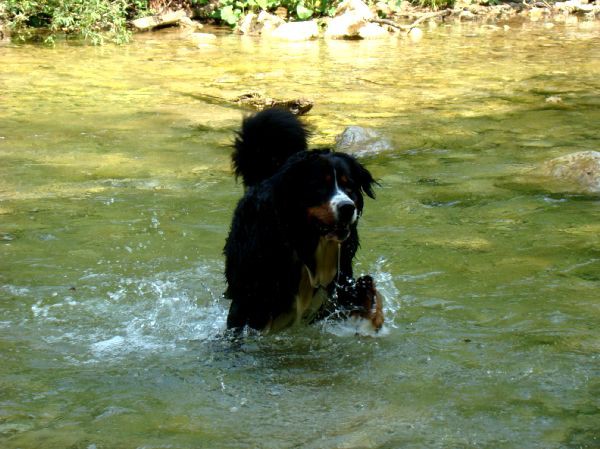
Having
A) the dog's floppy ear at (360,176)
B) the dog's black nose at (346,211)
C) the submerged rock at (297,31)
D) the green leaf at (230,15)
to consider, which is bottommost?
the dog's black nose at (346,211)

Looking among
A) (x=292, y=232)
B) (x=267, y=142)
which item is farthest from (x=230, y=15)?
(x=292, y=232)

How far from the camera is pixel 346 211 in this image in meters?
4.00

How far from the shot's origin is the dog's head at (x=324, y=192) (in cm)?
404

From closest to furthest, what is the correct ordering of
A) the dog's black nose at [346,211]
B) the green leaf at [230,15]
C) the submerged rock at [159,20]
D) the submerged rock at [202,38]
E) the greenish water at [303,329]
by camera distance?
1. the greenish water at [303,329]
2. the dog's black nose at [346,211]
3. the submerged rock at [202,38]
4. the submerged rock at [159,20]
5. the green leaf at [230,15]

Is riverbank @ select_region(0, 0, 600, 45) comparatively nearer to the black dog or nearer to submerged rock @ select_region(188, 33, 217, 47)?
submerged rock @ select_region(188, 33, 217, 47)

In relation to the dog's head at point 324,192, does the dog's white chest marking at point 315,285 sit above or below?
below

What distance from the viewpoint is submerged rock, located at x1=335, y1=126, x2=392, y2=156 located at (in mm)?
8477

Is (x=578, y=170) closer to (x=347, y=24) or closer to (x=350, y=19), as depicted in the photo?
(x=347, y=24)

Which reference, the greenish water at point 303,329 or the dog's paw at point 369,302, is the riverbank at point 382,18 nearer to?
the greenish water at point 303,329

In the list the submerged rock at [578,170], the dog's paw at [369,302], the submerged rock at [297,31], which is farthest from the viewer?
the submerged rock at [297,31]

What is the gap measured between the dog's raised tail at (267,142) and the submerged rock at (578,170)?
3308 millimetres

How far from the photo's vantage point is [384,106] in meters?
10.8

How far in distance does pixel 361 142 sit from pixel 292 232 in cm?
445

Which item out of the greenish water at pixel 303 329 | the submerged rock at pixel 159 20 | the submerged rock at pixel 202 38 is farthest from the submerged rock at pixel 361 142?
the submerged rock at pixel 159 20
